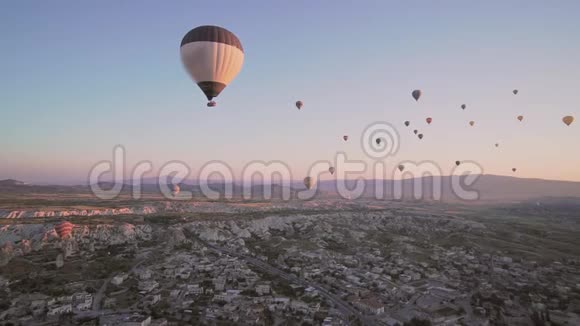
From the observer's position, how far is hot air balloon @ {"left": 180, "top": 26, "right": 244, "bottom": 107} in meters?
14.2

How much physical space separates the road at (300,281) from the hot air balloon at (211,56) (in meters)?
12.1

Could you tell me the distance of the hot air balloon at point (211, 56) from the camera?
14.2 metres

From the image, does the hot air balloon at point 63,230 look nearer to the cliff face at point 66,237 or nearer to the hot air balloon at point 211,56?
the cliff face at point 66,237

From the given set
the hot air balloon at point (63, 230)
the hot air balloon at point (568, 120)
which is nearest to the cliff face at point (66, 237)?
the hot air balloon at point (63, 230)

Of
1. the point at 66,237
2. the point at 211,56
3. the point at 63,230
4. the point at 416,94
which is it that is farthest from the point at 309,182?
the point at 211,56

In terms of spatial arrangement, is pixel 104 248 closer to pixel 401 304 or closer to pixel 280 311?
pixel 280 311

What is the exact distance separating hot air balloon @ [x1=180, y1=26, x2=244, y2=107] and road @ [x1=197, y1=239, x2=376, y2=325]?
1214 centimetres

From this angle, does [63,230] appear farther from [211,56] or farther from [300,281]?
[211,56]

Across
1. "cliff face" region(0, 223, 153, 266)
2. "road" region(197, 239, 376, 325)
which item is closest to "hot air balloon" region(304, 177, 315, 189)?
"road" region(197, 239, 376, 325)

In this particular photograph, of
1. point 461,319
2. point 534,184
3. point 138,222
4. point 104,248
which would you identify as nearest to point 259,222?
point 138,222

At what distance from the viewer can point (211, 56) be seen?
1430 centimetres

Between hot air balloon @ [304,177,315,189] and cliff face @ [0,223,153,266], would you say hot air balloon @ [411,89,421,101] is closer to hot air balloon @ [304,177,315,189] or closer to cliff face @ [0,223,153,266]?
hot air balloon @ [304,177,315,189]

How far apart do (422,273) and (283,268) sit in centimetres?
942

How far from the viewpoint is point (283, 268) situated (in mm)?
25344
